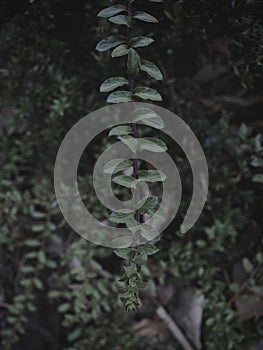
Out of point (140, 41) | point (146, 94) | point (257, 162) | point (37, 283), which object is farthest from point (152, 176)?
point (37, 283)

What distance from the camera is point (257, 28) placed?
1.10 m

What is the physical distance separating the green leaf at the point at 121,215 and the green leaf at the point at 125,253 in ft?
0.18

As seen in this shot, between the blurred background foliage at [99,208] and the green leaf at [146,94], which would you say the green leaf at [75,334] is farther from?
the green leaf at [146,94]

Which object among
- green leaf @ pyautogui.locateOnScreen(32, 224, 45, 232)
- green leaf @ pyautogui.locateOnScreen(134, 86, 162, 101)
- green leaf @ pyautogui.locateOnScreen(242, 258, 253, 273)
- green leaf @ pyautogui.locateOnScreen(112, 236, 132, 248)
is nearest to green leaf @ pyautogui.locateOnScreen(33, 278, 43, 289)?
green leaf @ pyautogui.locateOnScreen(32, 224, 45, 232)

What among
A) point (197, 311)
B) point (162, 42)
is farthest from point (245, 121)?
point (197, 311)

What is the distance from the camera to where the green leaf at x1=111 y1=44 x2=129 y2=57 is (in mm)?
905

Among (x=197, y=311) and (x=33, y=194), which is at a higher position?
(x=33, y=194)

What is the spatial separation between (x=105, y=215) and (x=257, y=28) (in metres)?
0.77

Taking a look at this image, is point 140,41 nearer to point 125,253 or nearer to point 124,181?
point 124,181

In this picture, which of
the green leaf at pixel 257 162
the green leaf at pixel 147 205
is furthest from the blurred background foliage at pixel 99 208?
the green leaf at pixel 147 205

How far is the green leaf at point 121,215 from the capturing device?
2.88 ft

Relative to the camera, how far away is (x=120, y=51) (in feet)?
2.98

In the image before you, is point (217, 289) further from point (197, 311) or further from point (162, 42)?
point (162, 42)

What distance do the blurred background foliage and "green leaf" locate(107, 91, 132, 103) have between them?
1.84 feet
